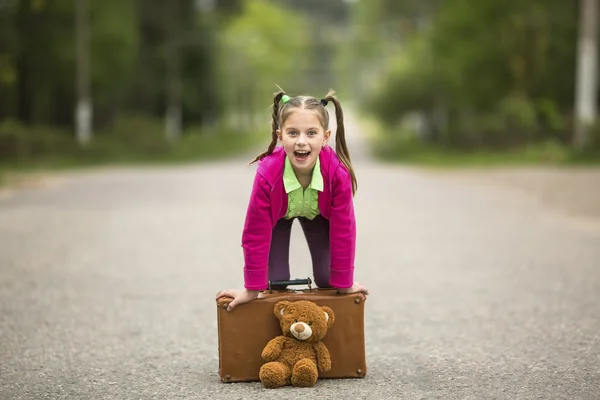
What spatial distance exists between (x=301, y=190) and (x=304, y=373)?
86 centimetres

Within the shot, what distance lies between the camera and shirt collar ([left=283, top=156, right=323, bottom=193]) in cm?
438

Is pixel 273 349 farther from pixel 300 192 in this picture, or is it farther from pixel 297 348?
pixel 300 192

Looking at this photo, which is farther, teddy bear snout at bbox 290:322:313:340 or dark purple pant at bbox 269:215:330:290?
dark purple pant at bbox 269:215:330:290

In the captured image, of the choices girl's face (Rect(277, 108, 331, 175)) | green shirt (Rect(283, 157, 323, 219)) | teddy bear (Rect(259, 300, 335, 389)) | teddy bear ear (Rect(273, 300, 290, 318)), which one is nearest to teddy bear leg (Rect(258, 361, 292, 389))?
teddy bear (Rect(259, 300, 335, 389))

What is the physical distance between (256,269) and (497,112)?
30.0 metres

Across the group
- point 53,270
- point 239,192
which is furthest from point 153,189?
point 53,270

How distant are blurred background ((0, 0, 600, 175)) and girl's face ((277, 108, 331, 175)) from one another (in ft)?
61.1

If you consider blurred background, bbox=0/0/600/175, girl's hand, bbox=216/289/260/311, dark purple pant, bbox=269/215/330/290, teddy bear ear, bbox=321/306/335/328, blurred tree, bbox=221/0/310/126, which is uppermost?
blurred tree, bbox=221/0/310/126

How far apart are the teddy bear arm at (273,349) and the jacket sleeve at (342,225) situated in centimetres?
41

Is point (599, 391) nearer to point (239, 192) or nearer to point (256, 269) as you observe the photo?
point (256, 269)

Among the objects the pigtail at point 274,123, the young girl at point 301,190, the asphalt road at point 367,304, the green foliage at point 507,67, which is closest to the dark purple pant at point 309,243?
the young girl at point 301,190

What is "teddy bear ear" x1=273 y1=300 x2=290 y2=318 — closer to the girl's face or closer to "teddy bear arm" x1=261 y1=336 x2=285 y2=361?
"teddy bear arm" x1=261 y1=336 x2=285 y2=361

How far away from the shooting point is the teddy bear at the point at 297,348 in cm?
437

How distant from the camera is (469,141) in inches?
1346
